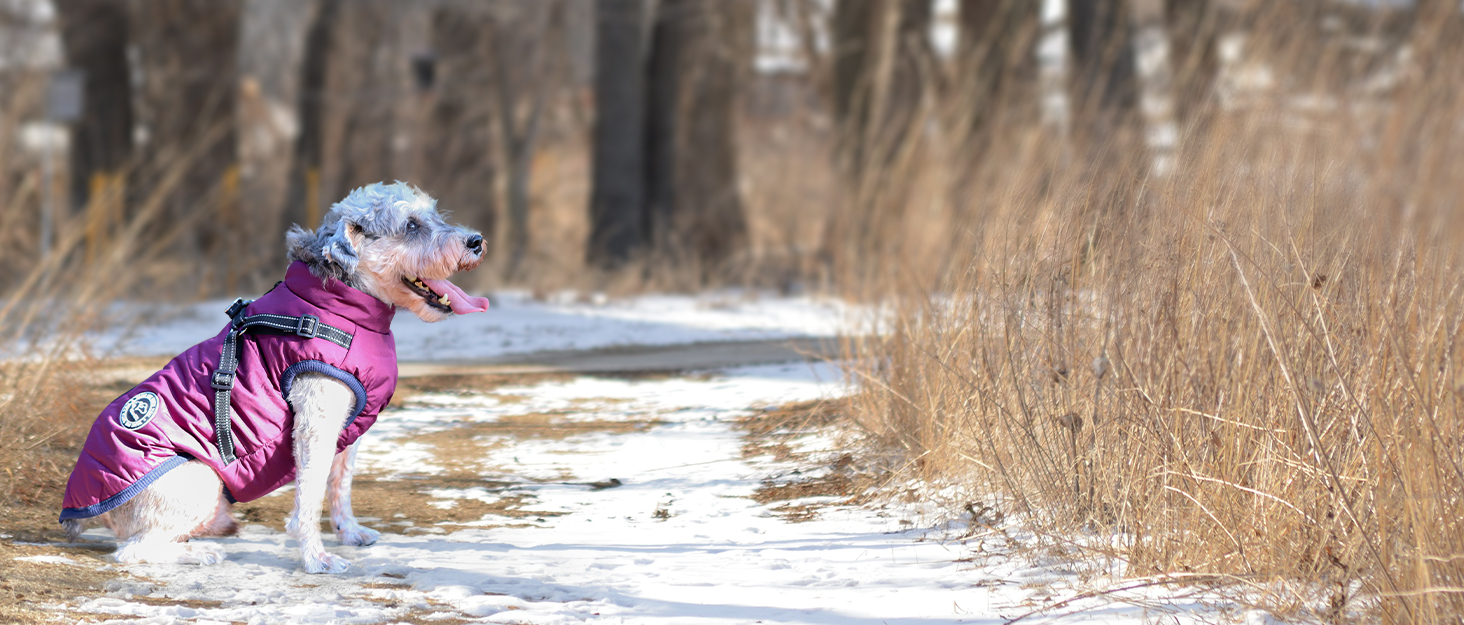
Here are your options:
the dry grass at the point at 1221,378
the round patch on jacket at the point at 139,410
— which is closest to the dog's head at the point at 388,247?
the round patch on jacket at the point at 139,410

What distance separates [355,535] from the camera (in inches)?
199

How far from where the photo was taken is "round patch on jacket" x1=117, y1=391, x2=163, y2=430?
4.61 metres

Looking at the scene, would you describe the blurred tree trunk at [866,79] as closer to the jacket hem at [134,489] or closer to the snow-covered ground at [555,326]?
the snow-covered ground at [555,326]

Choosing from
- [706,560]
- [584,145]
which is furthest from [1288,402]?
[584,145]

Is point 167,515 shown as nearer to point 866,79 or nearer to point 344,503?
point 344,503

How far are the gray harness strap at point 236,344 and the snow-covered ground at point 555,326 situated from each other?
14.6 ft

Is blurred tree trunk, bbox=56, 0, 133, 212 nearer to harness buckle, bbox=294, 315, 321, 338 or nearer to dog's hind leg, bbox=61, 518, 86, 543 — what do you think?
dog's hind leg, bbox=61, 518, 86, 543

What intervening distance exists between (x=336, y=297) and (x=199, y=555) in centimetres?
102

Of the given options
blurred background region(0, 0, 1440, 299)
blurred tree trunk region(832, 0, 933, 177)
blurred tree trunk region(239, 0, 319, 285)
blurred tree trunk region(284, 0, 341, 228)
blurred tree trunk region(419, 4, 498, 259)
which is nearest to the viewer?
blurred background region(0, 0, 1440, 299)

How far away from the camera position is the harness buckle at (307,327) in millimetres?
4598

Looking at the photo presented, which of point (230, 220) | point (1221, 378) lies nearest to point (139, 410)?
point (1221, 378)

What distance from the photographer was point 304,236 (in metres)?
4.74

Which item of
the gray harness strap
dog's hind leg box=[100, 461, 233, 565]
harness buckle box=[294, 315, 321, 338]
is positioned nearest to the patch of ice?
dog's hind leg box=[100, 461, 233, 565]

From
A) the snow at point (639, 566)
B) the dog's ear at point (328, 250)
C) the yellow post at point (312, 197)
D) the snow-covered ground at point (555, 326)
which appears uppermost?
the yellow post at point (312, 197)
